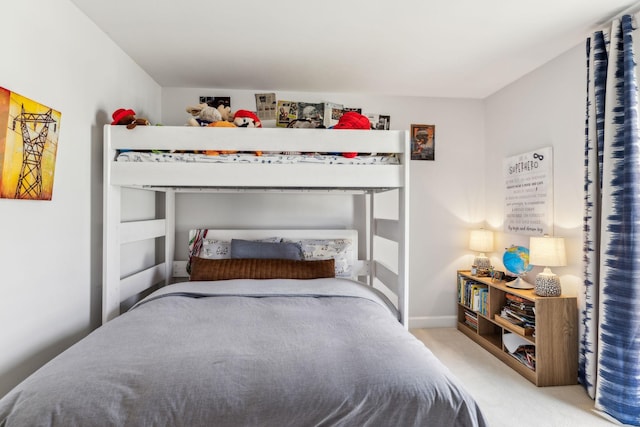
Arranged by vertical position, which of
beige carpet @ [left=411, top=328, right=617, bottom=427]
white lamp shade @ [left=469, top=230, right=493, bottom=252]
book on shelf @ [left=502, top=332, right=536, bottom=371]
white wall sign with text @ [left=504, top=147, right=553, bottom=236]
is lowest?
beige carpet @ [left=411, top=328, right=617, bottom=427]

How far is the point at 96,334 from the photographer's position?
1.61 m

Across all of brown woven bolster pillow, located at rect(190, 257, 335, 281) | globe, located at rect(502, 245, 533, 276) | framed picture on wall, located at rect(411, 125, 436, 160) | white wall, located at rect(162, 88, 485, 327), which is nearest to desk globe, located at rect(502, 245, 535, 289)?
globe, located at rect(502, 245, 533, 276)

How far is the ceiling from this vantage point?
204 centimetres

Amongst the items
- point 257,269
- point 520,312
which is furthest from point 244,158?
point 520,312

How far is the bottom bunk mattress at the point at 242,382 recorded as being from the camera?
1116 millimetres

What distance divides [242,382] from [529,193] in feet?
8.85

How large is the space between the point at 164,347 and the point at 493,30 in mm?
2481

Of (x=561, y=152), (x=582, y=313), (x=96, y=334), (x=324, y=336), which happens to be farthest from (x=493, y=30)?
(x=96, y=334)

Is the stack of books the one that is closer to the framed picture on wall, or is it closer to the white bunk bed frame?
the white bunk bed frame

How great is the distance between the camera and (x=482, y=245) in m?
3.39

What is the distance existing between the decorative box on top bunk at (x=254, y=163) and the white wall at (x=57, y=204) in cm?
19

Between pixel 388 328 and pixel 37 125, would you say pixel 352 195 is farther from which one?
pixel 37 125

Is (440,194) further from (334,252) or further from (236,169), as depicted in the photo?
(236,169)

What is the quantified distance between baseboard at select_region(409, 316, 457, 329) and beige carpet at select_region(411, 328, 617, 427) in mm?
533
